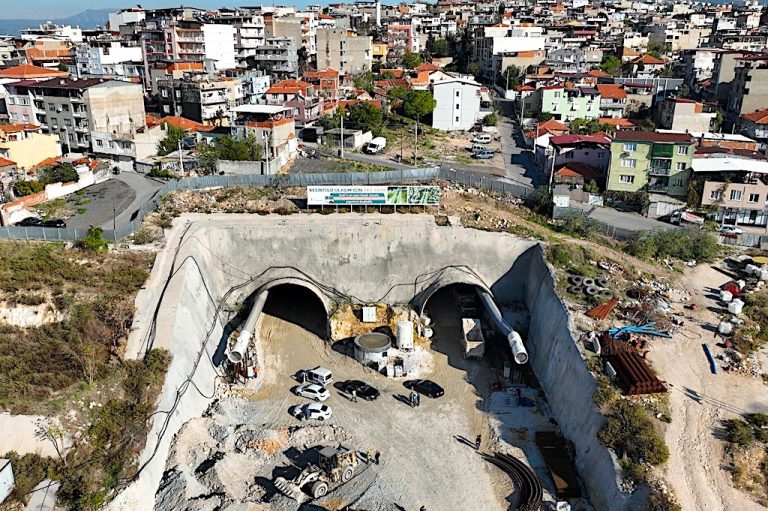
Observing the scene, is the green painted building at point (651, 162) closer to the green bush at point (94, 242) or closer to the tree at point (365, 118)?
the tree at point (365, 118)

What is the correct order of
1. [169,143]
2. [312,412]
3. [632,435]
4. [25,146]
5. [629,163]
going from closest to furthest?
[632,435] → [312,412] → [629,163] → [25,146] → [169,143]

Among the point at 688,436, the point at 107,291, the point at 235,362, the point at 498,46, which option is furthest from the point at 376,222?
the point at 498,46

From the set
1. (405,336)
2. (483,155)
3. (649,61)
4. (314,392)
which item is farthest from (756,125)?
(314,392)

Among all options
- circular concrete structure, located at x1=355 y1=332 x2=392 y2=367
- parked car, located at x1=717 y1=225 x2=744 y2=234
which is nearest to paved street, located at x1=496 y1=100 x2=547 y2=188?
parked car, located at x1=717 y1=225 x2=744 y2=234

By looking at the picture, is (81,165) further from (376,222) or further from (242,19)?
(242,19)

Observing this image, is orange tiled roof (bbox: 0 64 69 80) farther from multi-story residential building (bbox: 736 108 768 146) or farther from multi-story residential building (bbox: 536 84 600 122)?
multi-story residential building (bbox: 736 108 768 146)

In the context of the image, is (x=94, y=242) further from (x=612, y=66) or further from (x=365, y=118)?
(x=612, y=66)

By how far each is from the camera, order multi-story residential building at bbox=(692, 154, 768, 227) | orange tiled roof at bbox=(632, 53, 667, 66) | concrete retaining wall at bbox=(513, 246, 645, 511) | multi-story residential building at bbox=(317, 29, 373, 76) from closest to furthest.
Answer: concrete retaining wall at bbox=(513, 246, 645, 511) < multi-story residential building at bbox=(692, 154, 768, 227) < orange tiled roof at bbox=(632, 53, 667, 66) < multi-story residential building at bbox=(317, 29, 373, 76)
